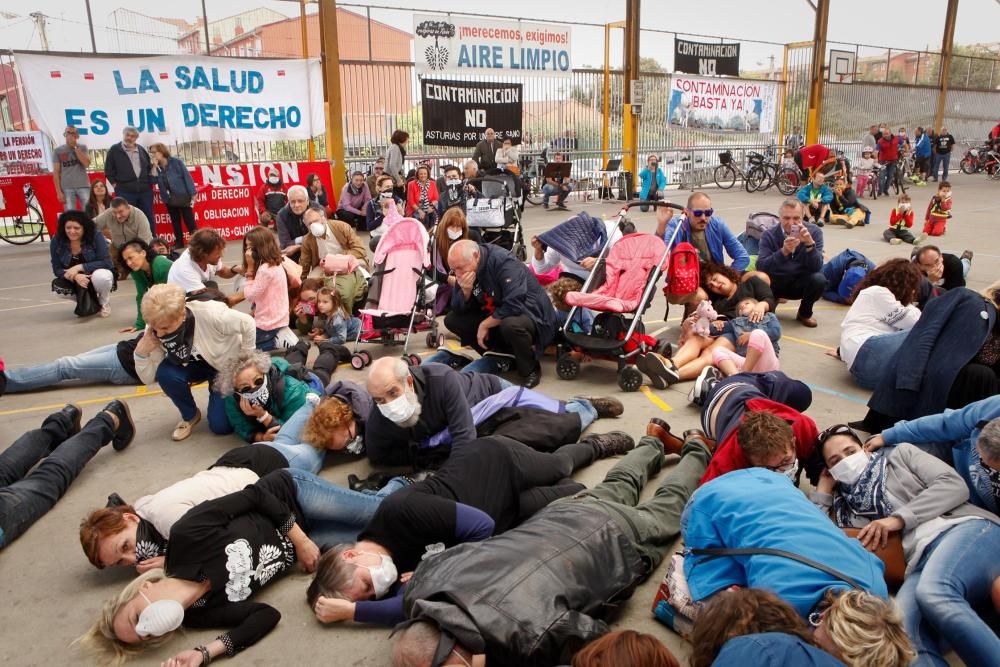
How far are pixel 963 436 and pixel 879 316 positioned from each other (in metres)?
2.27

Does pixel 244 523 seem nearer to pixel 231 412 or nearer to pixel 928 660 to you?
pixel 231 412

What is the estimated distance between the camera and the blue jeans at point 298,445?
3.98 meters

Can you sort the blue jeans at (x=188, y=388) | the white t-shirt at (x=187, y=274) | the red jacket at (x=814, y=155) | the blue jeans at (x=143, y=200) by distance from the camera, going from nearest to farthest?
the blue jeans at (x=188, y=388)
the white t-shirt at (x=187, y=274)
the blue jeans at (x=143, y=200)
the red jacket at (x=814, y=155)

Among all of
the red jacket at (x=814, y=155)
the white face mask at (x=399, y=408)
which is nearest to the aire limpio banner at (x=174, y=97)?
the white face mask at (x=399, y=408)

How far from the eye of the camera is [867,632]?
206 centimetres

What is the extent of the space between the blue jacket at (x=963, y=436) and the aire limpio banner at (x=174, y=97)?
1218 centimetres

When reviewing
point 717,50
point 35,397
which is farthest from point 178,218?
point 717,50

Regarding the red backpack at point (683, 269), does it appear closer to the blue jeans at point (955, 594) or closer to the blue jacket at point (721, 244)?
the blue jacket at point (721, 244)

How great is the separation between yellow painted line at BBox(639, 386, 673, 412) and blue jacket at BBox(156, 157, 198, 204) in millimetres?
8375

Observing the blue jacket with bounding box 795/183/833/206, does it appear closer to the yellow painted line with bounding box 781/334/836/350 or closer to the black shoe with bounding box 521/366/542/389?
the yellow painted line with bounding box 781/334/836/350

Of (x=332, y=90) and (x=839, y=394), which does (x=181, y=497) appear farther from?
(x=332, y=90)

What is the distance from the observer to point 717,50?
1989 cm

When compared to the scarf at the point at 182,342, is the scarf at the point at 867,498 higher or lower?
lower

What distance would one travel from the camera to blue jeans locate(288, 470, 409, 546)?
11.1 feet
